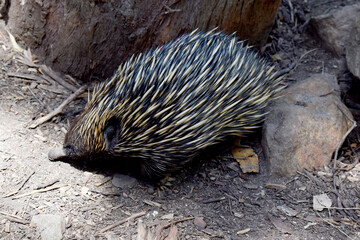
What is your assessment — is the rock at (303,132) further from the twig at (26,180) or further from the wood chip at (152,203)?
the twig at (26,180)

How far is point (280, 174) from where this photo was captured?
3.61 meters

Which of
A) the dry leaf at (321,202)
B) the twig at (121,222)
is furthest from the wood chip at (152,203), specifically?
the dry leaf at (321,202)

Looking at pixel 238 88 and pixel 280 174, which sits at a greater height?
pixel 238 88

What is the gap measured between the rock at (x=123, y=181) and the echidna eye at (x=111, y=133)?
1.32 ft

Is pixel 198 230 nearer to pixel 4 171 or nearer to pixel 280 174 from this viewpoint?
pixel 280 174

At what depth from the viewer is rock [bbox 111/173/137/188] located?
3.52 metres

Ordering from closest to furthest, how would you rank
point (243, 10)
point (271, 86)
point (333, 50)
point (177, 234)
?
point (177, 234), point (271, 86), point (243, 10), point (333, 50)

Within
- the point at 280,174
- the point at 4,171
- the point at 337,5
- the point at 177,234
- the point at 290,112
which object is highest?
the point at 337,5

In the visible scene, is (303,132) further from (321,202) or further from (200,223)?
(200,223)

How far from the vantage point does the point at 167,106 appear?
3.23 meters

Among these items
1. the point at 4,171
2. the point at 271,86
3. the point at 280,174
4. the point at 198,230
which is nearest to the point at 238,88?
the point at 271,86

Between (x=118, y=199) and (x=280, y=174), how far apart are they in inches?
56.9

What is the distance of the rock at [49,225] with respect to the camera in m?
2.93

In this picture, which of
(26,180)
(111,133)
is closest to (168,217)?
(111,133)
